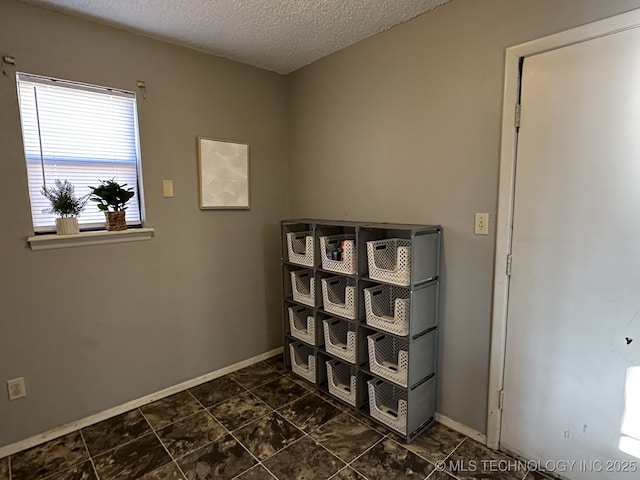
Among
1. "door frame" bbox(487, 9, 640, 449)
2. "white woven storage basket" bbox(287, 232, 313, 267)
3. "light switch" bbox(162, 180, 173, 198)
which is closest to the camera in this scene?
"door frame" bbox(487, 9, 640, 449)

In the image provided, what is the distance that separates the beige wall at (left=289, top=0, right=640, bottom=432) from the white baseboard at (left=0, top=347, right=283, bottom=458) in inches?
60.6

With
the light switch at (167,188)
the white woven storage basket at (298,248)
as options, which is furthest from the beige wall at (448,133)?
the light switch at (167,188)

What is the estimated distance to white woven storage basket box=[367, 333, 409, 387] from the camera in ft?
6.47

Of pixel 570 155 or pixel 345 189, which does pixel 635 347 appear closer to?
pixel 570 155

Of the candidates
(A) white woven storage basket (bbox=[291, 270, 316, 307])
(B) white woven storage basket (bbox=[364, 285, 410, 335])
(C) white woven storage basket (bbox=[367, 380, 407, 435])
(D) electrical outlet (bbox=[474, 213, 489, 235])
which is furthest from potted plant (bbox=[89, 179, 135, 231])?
(D) electrical outlet (bbox=[474, 213, 489, 235])

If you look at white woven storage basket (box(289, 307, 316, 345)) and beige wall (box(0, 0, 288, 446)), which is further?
white woven storage basket (box(289, 307, 316, 345))

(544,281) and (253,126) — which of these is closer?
(544,281)

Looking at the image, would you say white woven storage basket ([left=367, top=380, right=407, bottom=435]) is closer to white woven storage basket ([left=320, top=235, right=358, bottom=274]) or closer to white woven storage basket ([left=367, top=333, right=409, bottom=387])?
white woven storage basket ([left=367, top=333, right=409, bottom=387])

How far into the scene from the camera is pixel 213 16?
Result: 1.98 meters

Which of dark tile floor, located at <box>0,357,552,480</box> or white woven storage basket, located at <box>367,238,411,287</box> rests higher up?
white woven storage basket, located at <box>367,238,411,287</box>

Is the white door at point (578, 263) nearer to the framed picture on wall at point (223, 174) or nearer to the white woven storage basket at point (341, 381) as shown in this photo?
the white woven storage basket at point (341, 381)

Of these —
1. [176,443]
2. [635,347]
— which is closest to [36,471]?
[176,443]

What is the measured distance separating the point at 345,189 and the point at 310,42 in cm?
103

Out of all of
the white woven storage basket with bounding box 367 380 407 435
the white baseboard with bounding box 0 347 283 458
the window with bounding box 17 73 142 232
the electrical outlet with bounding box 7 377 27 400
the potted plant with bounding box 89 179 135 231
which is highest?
the window with bounding box 17 73 142 232
